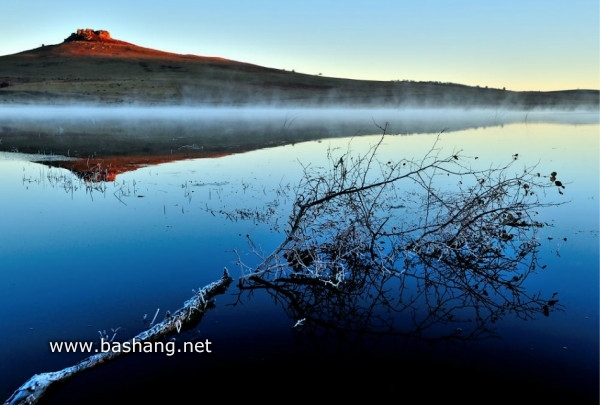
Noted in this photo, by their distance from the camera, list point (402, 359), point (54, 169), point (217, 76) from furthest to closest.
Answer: point (217, 76), point (54, 169), point (402, 359)

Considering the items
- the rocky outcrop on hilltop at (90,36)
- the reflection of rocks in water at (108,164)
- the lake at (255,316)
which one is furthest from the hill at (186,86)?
the lake at (255,316)

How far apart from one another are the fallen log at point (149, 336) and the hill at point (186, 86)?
111 meters

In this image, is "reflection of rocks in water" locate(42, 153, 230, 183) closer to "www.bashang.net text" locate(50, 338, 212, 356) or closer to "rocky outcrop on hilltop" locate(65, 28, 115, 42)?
"www.bashang.net text" locate(50, 338, 212, 356)

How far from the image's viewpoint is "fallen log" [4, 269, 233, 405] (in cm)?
513

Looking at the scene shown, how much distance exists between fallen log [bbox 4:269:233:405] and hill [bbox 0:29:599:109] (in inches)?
4351

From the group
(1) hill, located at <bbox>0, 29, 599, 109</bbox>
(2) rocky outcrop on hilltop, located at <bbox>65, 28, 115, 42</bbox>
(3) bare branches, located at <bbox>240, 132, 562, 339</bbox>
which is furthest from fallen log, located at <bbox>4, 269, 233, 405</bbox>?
(2) rocky outcrop on hilltop, located at <bbox>65, 28, 115, 42</bbox>

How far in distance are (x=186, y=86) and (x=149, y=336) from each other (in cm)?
13344

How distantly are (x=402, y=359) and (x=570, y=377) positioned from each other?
2.03 m

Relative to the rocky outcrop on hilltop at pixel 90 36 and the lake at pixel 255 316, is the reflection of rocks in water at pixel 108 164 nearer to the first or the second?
the lake at pixel 255 316

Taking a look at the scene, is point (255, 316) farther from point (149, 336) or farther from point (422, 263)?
point (422, 263)

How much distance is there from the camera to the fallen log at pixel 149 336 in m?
5.13

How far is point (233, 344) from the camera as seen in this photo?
6.41 meters

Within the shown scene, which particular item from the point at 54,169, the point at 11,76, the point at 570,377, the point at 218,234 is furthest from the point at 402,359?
the point at 11,76

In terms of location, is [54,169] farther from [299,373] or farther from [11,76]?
[11,76]
